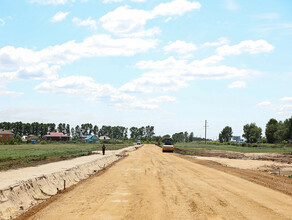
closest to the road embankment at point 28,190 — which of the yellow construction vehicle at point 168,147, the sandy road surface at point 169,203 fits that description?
the sandy road surface at point 169,203

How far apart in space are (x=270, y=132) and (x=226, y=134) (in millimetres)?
60345

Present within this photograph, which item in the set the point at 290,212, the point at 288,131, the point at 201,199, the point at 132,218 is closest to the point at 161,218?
the point at 132,218

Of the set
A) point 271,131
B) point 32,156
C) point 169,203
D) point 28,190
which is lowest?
point 32,156

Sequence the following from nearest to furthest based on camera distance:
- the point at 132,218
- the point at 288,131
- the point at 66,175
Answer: the point at 132,218 → the point at 66,175 → the point at 288,131

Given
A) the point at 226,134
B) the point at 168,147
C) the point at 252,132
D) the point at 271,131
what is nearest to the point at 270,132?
the point at 271,131

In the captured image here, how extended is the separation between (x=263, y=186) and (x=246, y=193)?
9.77 feet

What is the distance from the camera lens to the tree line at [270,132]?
107m

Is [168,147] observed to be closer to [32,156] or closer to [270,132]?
[32,156]

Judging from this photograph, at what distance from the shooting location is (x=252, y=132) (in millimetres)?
158625

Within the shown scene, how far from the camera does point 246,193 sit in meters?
12.7

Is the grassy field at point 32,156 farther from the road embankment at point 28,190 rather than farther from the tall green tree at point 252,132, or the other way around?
the tall green tree at point 252,132

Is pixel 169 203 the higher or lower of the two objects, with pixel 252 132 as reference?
lower

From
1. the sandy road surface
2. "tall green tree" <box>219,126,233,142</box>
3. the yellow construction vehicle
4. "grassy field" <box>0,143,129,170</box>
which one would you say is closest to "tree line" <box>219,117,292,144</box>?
"tall green tree" <box>219,126,233,142</box>

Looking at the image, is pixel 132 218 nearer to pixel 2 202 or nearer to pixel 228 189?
pixel 2 202
